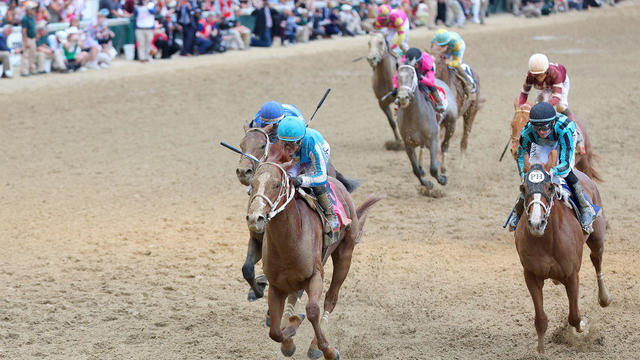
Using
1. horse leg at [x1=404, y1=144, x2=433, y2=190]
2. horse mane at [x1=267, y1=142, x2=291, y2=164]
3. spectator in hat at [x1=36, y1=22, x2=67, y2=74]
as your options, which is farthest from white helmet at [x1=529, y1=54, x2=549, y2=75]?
spectator in hat at [x1=36, y1=22, x2=67, y2=74]

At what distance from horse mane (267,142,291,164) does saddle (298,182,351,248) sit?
290 millimetres

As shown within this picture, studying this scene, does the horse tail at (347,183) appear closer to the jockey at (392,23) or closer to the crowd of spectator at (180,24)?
the jockey at (392,23)

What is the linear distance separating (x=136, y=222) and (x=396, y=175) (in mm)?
4896

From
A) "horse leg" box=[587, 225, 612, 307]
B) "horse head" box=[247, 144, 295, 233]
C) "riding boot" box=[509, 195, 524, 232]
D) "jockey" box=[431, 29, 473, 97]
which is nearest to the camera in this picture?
"horse head" box=[247, 144, 295, 233]

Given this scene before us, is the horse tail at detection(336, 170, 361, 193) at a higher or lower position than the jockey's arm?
lower

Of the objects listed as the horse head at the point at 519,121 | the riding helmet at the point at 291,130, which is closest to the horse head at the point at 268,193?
the riding helmet at the point at 291,130

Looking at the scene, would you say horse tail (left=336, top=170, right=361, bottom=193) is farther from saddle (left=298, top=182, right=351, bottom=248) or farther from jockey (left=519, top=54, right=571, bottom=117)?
jockey (left=519, top=54, right=571, bottom=117)

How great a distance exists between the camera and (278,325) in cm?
699

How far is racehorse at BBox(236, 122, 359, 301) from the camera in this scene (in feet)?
24.5

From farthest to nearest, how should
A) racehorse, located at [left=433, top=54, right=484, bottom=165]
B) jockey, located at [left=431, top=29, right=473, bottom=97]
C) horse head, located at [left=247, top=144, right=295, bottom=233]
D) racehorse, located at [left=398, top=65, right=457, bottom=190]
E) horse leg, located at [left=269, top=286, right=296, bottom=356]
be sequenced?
jockey, located at [left=431, top=29, right=473, bottom=97] < racehorse, located at [left=433, top=54, right=484, bottom=165] < racehorse, located at [left=398, top=65, right=457, bottom=190] < horse leg, located at [left=269, top=286, right=296, bottom=356] < horse head, located at [left=247, top=144, right=295, bottom=233]

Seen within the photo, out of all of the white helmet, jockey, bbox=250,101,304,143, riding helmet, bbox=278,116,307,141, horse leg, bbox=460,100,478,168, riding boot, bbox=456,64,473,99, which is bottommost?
horse leg, bbox=460,100,478,168

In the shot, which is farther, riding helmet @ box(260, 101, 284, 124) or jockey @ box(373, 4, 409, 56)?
jockey @ box(373, 4, 409, 56)

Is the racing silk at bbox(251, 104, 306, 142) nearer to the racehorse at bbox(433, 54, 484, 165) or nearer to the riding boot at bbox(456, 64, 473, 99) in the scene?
the racehorse at bbox(433, 54, 484, 165)

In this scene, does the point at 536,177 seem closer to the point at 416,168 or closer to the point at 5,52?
the point at 416,168
